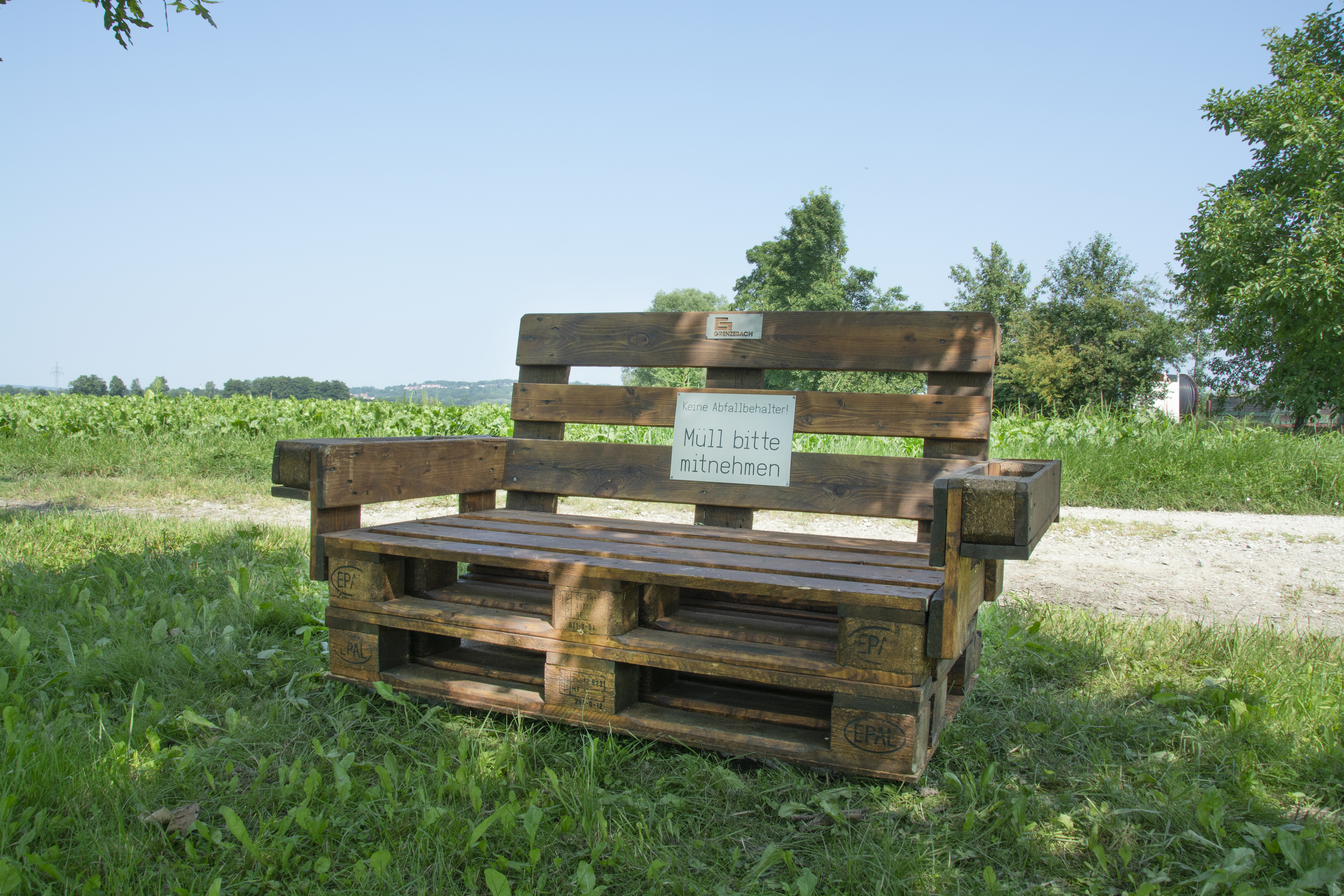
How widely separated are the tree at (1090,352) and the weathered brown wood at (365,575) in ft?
162

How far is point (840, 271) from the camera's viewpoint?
56312mm

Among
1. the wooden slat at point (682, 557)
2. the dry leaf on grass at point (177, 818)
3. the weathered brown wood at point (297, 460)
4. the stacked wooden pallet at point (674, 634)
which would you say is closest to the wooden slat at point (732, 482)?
the stacked wooden pallet at point (674, 634)

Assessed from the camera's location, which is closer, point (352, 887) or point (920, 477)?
point (352, 887)

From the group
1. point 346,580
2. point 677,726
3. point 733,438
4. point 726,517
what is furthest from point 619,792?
point 733,438

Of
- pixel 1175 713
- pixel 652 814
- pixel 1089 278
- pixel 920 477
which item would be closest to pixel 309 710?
pixel 652 814

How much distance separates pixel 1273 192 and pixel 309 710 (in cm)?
4112

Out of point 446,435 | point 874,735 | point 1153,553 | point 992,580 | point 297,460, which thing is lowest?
point 1153,553

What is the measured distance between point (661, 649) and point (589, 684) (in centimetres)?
25

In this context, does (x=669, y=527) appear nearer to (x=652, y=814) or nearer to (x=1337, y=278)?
(x=652, y=814)

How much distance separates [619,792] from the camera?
6.46 ft

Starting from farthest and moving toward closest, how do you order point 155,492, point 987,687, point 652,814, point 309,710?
1. point 155,492
2. point 987,687
3. point 309,710
4. point 652,814

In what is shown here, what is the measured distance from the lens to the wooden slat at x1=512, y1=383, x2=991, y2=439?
2766 millimetres

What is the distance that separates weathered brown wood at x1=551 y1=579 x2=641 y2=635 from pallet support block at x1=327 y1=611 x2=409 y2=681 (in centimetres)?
63

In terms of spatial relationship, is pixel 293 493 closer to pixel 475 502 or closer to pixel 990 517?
pixel 475 502
